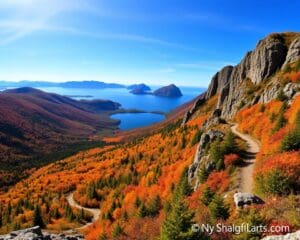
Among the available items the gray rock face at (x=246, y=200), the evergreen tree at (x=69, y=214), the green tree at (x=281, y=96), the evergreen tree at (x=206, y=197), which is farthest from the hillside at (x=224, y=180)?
the evergreen tree at (x=69, y=214)

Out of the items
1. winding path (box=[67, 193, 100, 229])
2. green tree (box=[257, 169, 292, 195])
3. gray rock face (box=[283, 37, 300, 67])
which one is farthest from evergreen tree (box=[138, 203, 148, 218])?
gray rock face (box=[283, 37, 300, 67])

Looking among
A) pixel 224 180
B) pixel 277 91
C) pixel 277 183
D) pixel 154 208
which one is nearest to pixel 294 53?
pixel 277 91

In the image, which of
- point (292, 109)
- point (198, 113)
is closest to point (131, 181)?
point (198, 113)

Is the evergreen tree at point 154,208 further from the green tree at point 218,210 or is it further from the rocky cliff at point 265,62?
the rocky cliff at point 265,62

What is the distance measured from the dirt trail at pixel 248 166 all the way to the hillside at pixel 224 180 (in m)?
0.14

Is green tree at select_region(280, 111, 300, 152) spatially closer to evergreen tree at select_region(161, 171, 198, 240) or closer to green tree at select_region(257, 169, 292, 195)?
green tree at select_region(257, 169, 292, 195)

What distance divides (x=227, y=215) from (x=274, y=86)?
5867cm

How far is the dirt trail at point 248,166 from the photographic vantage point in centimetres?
3960

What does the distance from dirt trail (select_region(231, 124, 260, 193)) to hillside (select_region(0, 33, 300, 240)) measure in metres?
0.14

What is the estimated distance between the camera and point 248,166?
153 ft

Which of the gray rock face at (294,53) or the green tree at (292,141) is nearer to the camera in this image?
the green tree at (292,141)

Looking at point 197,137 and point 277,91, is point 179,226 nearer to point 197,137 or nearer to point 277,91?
point 277,91

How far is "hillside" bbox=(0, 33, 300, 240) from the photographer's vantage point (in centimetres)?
2778

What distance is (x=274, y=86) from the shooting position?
80250 mm
